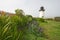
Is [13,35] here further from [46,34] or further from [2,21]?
[46,34]

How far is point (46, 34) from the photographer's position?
498cm

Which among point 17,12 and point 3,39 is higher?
point 17,12

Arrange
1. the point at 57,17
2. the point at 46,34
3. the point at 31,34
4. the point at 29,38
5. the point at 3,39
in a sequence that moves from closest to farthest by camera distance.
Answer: the point at 3,39 → the point at 29,38 → the point at 31,34 → the point at 46,34 → the point at 57,17

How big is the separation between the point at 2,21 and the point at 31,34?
0.85m

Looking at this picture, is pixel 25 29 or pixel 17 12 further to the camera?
pixel 17 12

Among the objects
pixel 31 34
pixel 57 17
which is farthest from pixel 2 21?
pixel 57 17

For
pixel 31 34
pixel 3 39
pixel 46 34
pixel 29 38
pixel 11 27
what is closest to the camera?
pixel 3 39

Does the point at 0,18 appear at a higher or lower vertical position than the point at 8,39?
higher

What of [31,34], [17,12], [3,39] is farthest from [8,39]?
[17,12]

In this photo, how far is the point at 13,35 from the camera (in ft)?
11.8

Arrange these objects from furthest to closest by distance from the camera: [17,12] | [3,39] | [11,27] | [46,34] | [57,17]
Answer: [57,17], [17,12], [46,34], [11,27], [3,39]

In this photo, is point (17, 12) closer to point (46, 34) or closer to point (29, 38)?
point (46, 34)

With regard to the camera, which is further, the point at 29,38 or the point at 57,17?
the point at 57,17

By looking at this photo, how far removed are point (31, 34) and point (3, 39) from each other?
48.0 inches
